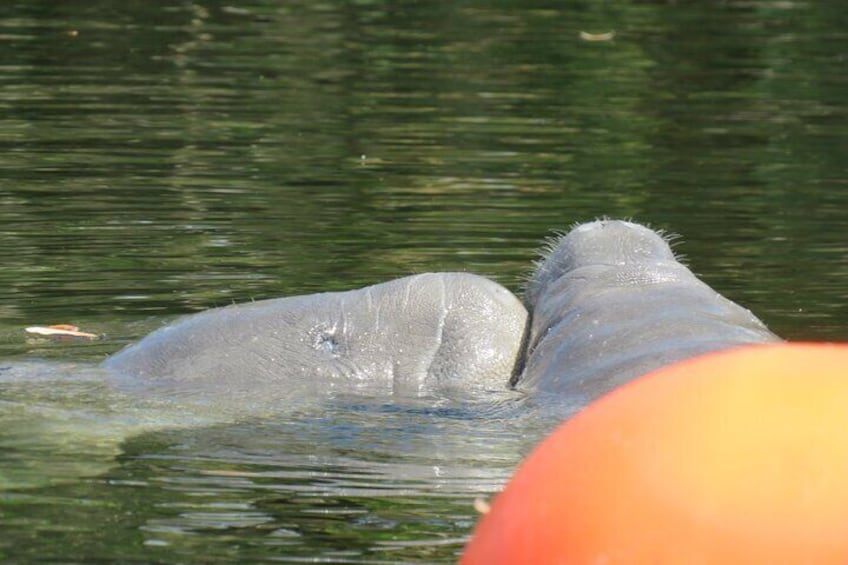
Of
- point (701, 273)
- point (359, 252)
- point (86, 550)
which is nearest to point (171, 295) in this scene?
point (359, 252)

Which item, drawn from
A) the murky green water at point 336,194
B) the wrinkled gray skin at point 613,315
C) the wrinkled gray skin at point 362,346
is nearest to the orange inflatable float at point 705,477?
the murky green water at point 336,194

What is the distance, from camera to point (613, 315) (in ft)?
21.4

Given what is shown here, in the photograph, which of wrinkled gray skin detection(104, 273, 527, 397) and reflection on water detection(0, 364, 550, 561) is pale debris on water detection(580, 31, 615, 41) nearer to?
wrinkled gray skin detection(104, 273, 527, 397)

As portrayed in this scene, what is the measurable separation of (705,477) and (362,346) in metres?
3.55

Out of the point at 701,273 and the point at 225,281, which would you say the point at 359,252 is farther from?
the point at 701,273

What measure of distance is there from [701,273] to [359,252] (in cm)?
183

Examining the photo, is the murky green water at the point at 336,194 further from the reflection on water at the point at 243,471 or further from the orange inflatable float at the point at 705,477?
the orange inflatable float at the point at 705,477

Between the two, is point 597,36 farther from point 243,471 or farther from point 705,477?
point 705,477

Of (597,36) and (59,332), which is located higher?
(59,332)

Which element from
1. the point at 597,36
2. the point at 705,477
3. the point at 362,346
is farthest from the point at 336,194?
the point at 705,477

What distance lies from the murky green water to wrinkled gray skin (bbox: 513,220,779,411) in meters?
0.33

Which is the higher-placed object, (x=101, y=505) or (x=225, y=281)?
(x=101, y=505)

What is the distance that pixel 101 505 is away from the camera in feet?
17.2

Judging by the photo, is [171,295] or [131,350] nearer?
[131,350]
